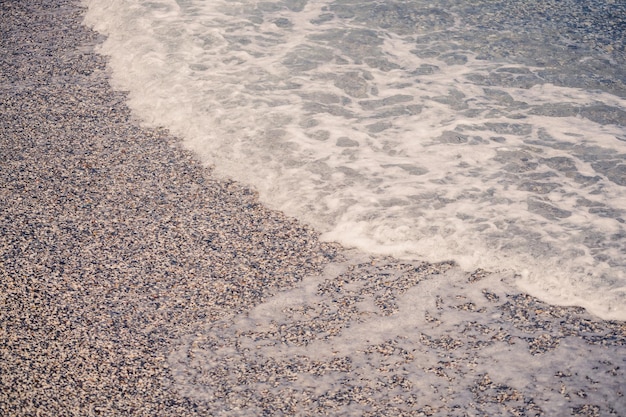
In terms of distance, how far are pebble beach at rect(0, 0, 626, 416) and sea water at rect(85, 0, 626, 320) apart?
305 mm

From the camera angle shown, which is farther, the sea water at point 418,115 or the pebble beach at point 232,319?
the sea water at point 418,115

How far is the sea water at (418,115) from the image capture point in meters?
4.56

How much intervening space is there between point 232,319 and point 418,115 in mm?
3084

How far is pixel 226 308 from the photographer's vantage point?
3887mm

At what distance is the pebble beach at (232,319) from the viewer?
3312mm

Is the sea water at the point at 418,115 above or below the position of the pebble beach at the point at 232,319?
above

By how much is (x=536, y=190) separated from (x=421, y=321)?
5.96 ft

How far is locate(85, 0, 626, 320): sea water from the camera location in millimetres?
4562

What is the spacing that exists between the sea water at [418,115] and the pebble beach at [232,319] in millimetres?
305

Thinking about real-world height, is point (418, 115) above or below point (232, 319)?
above

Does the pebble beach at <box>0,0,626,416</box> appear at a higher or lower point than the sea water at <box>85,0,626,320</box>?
lower

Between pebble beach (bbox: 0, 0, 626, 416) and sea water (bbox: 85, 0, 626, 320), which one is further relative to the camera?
sea water (bbox: 85, 0, 626, 320)

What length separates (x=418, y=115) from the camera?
618cm

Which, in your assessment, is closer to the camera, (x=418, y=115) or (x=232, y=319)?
(x=232, y=319)
